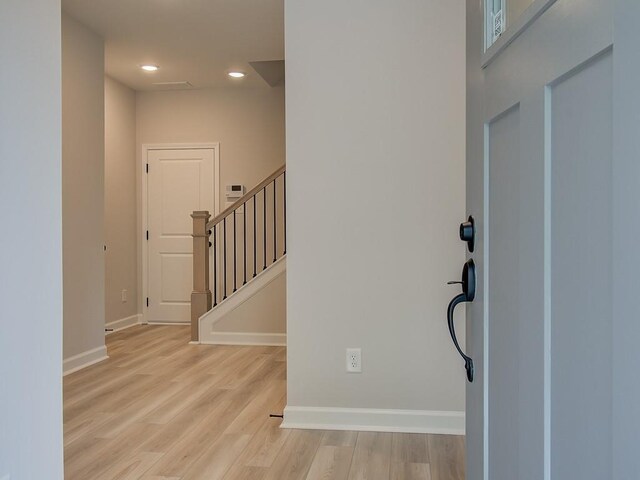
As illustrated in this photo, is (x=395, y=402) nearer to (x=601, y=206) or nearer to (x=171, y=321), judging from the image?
(x=601, y=206)

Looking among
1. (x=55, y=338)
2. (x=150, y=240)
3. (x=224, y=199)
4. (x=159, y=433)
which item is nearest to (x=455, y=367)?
(x=159, y=433)

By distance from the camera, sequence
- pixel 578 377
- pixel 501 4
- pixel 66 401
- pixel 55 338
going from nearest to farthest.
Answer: pixel 578 377
pixel 501 4
pixel 55 338
pixel 66 401

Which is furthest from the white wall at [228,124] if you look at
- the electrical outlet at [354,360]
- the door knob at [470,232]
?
the door knob at [470,232]

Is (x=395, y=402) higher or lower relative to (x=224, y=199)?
lower

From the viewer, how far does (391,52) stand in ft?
9.64

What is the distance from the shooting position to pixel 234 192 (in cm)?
650

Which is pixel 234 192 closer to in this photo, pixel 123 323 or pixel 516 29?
pixel 123 323

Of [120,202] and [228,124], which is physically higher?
[228,124]

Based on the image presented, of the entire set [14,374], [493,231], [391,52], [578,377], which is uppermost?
[391,52]

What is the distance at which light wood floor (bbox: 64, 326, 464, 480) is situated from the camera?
2439 millimetres

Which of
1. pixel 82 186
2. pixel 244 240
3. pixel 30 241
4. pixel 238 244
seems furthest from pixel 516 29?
pixel 238 244

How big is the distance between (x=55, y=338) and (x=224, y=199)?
4.72m

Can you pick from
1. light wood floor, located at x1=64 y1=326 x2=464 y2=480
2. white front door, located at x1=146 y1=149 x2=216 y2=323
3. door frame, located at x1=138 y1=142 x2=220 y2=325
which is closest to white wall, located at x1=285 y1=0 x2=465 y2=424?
light wood floor, located at x1=64 y1=326 x2=464 y2=480

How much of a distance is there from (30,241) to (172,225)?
4.95 meters
